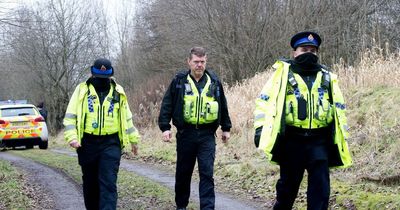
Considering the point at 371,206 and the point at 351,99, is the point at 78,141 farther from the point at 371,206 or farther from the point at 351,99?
the point at 351,99

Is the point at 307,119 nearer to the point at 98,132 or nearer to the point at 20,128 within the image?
the point at 98,132

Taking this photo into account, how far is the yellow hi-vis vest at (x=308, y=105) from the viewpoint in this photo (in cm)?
540

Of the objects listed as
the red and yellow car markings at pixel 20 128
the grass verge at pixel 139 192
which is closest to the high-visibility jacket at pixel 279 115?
the grass verge at pixel 139 192

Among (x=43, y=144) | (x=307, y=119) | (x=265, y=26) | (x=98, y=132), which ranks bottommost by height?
(x=43, y=144)

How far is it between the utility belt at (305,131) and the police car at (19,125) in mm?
15677

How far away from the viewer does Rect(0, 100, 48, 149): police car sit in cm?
1934

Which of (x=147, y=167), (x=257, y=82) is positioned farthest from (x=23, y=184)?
(x=257, y=82)

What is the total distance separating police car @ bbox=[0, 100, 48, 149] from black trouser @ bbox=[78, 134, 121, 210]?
13.9 m

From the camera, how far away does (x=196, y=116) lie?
6859mm

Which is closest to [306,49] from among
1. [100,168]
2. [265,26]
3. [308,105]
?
[308,105]

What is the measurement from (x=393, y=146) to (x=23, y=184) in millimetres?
6505

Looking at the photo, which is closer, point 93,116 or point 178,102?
point 93,116

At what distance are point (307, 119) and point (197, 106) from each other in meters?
1.82

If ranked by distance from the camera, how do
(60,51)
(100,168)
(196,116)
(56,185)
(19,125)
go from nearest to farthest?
(100,168) → (196,116) → (56,185) → (19,125) → (60,51)
